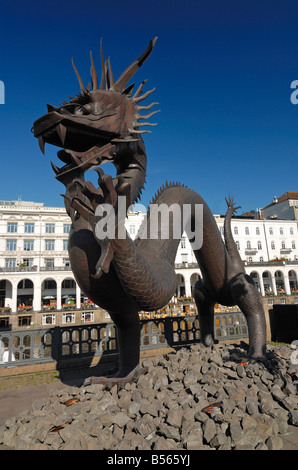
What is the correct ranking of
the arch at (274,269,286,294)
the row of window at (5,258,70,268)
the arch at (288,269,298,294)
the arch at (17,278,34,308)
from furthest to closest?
the arch at (274,269,286,294) < the arch at (288,269,298,294) < the arch at (17,278,34,308) < the row of window at (5,258,70,268)

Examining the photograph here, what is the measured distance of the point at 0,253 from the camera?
116ft

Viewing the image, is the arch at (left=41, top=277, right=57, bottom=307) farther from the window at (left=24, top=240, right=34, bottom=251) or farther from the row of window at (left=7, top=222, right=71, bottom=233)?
the row of window at (left=7, top=222, right=71, bottom=233)

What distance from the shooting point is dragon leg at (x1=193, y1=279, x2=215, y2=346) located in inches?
242

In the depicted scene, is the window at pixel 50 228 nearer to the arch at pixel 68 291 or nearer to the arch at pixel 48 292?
the arch at pixel 48 292

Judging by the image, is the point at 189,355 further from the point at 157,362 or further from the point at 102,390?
the point at 102,390

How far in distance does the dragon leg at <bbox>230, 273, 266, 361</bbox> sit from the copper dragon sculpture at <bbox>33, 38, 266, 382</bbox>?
0.02 metres

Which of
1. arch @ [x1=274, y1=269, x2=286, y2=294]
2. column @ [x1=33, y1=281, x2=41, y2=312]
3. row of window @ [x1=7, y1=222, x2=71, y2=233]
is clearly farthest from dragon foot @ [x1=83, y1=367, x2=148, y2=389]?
arch @ [x1=274, y1=269, x2=286, y2=294]

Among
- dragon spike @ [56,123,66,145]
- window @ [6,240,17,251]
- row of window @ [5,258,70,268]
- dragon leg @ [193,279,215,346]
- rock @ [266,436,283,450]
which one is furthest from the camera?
window @ [6,240,17,251]

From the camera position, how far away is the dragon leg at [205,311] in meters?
6.14

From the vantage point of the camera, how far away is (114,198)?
8.93 feet

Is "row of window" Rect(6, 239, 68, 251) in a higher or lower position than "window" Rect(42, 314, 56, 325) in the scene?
higher

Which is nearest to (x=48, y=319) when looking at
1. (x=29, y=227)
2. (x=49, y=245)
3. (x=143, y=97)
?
(x=49, y=245)
